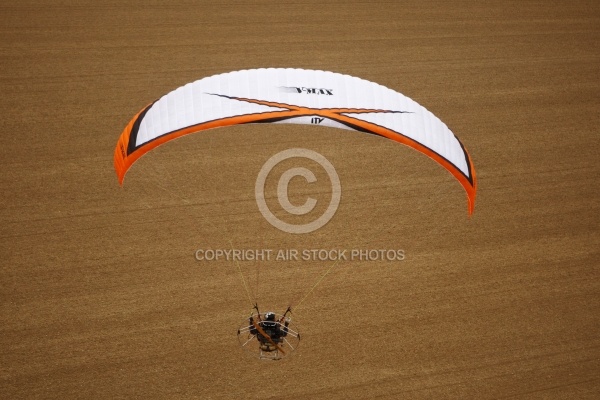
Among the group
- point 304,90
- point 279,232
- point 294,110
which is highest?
point 279,232

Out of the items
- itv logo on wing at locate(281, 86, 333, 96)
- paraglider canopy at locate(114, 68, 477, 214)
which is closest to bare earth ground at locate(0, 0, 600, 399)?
paraglider canopy at locate(114, 68, 477, 214)

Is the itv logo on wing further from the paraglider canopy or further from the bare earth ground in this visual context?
the bare earth ground

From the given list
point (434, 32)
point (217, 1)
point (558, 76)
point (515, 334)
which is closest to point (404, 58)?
point (434, 32)

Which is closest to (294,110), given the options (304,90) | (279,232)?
(304,90)

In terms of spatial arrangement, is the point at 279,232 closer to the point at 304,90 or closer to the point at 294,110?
the point at 304,90

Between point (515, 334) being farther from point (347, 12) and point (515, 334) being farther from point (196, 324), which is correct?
point (347, 12)

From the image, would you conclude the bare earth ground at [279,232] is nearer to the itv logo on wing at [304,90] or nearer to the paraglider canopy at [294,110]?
the paraglider canopy at [294,110]
